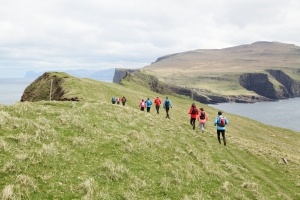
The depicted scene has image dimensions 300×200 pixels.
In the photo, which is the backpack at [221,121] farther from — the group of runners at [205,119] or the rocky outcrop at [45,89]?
the rocky outcrop at [45,89]

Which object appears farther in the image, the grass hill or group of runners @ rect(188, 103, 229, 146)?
group of runners @ rect(188, 103, 229, 146)

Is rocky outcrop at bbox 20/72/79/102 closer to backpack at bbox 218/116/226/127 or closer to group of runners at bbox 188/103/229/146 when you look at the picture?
group of runners at bbox 188/103/229/146

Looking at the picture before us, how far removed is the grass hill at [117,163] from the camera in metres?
15.1

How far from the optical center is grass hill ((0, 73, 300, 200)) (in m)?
15.1

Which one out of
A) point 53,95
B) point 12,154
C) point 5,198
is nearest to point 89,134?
point 12,154

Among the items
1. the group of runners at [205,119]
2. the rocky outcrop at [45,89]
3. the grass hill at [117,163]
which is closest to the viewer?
the grass hill at [117,163]

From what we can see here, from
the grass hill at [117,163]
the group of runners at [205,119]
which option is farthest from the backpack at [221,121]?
the grass hill at [117,163]

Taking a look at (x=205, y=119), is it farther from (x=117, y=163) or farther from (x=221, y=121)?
(x=117, y=163)

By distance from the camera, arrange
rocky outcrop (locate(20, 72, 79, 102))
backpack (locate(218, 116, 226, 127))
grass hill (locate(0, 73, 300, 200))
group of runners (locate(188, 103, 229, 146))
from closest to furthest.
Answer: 1. grass hill (locate(0, 73, 300, 200))
2. backpack (locate(218, 116, 226, 127))
3. group of runners (locate(188, 103, 229, 146))
4. rocky outcrop (locate(20, 72, 79, 102))

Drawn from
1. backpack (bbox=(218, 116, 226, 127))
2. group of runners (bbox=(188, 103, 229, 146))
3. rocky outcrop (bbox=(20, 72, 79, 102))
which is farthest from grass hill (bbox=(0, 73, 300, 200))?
rocky outcrop (bbox=(20, 72, 79, 102))

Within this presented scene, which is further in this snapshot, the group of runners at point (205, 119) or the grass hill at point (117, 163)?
the group of runners at point (205, 119)

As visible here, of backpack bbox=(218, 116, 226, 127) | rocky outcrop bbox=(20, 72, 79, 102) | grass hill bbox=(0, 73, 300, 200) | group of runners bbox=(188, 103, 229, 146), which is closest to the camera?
grass hill bbox=(0, 73, 300, 200)

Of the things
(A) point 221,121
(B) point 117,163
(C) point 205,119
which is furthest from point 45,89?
(B) point 117,163

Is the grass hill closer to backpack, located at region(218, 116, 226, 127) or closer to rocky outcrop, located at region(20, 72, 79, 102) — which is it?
backpack, located at region(218, 116, 226, 127)
